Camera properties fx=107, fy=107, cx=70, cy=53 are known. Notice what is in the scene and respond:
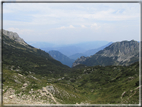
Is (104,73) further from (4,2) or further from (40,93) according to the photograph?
Answer: (4,2)

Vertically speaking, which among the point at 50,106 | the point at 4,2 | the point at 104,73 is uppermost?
the point at 4,2

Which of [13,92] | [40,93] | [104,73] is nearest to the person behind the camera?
[13,92]

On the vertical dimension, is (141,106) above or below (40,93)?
above

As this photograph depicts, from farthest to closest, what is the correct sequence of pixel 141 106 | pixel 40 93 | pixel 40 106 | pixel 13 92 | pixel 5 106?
pixel 40 93, pixel 13 92, pixel 40 106, pixel 141 106, pixel 5 106

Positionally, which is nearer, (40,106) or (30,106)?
(30,106)

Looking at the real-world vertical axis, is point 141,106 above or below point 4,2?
below

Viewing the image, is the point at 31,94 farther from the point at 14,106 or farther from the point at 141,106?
the point at 141,106

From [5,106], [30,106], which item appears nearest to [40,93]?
[30,106]

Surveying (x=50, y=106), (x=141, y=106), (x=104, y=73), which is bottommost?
(x=104, y=73)

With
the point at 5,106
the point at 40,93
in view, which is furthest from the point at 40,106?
the point at 40,93
